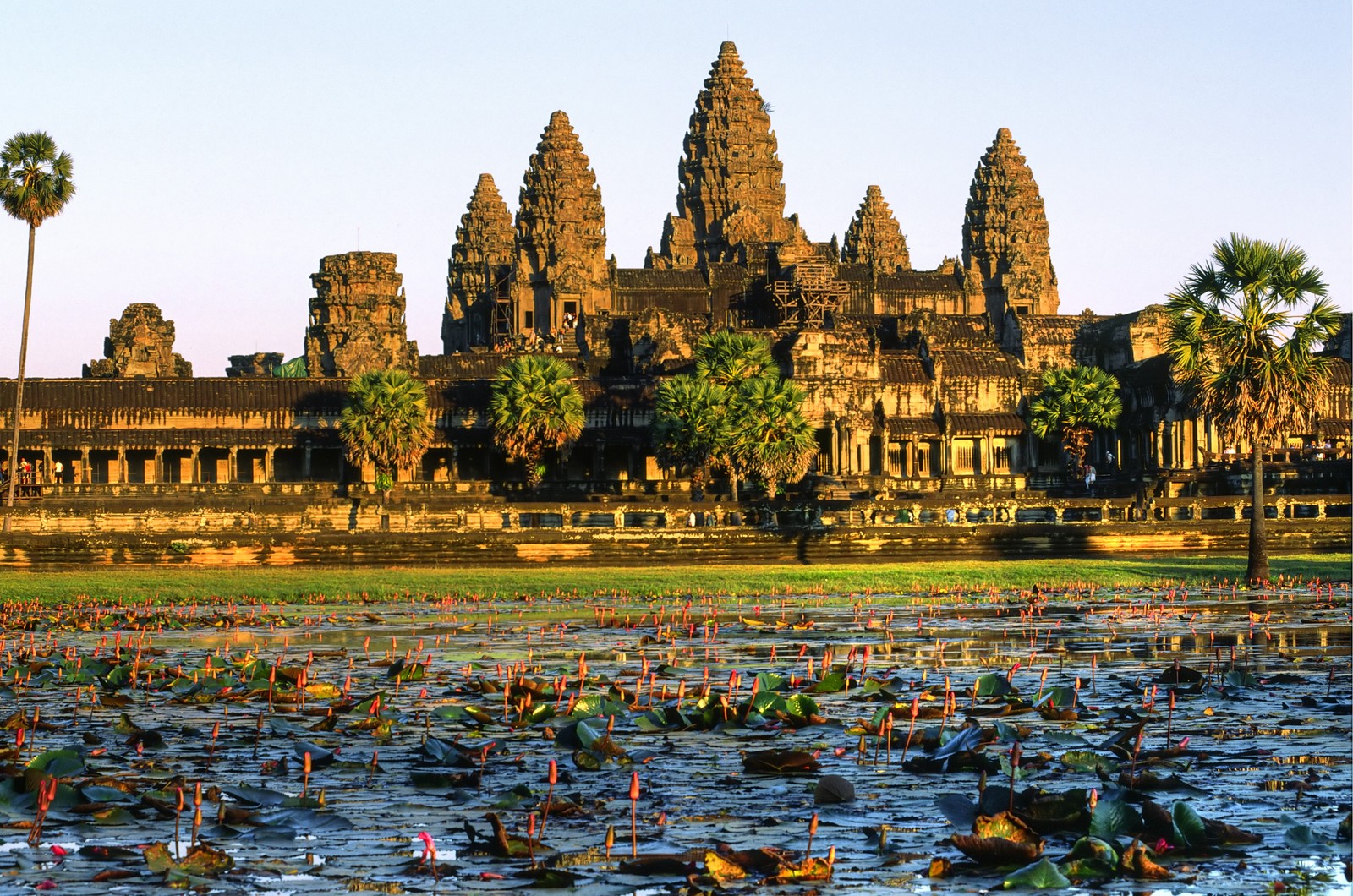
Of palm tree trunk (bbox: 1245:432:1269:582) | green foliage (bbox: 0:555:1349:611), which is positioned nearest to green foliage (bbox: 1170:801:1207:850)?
green foliage (bbox: 0:555:1349:611)

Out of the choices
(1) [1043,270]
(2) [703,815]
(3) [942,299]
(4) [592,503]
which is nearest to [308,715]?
(2) [703,815]

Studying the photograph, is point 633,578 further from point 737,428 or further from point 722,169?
point 722,169

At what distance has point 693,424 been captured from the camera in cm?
7350

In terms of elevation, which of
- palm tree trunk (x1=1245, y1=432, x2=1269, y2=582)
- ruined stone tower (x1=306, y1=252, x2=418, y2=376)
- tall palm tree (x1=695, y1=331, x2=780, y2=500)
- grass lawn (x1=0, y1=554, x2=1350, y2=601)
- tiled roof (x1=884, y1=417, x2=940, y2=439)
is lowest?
grass lawn (x1=0, y1=554, x2=1350, y2=601)

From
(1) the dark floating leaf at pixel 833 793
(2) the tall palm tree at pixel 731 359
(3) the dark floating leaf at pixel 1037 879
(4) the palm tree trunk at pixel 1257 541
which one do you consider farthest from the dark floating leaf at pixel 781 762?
(2) the tall palm tree at pixel 731 359

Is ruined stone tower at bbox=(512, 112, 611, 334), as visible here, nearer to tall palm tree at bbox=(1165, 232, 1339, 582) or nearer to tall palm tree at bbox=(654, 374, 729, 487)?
tall palm tree at bbox=(654, 374, 729, 487)

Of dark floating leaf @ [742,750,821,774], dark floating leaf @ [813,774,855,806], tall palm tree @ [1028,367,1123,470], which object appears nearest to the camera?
dark floating leaf @ [813,774,855,806]

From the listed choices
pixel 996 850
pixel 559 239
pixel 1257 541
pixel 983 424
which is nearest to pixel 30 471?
pixel 983 424

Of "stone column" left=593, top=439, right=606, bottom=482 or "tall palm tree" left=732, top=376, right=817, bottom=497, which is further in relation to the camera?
"stone column" left=593, top=439, right=606, bottom=482

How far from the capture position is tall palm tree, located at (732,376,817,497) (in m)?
70.9

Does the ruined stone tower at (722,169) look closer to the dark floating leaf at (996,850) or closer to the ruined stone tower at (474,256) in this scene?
the ruined stone tower at (474,256)

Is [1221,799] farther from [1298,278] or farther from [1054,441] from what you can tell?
[1054,441]

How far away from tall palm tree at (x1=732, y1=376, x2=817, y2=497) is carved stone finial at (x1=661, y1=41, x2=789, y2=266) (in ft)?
193

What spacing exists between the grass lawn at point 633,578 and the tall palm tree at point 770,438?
2093 cm
